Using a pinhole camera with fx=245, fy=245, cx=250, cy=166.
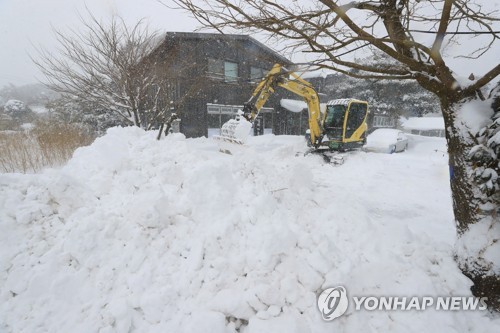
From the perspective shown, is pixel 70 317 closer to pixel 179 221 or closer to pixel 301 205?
pixel 179 221

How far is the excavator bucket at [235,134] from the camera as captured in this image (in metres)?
8.00

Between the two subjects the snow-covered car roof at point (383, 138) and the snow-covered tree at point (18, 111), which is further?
the snow-covered tree at point (18, 111)

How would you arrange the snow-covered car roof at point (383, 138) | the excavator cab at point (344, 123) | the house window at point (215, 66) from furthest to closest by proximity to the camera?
the house window at point (215, 66)
the snow-covered car roof at point (383, 138)
the excavator cab at point (344, 123)

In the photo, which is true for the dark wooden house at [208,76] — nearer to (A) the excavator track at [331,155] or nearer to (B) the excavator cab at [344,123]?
(B) the excavator cab at [344,123]

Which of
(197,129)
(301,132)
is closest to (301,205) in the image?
(197,129)

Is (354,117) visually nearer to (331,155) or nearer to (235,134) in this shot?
(331,155)

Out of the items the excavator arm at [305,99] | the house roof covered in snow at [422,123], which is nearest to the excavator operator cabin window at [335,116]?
the excavator arm at [305,99]

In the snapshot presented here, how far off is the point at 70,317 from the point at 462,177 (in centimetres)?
415

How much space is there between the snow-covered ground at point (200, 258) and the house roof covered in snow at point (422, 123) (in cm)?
3202

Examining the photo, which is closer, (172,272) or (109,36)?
(172,272)

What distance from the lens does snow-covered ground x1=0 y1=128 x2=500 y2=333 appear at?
7.41 ft

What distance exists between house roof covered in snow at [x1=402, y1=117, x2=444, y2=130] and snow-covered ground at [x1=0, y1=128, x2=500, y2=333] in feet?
105

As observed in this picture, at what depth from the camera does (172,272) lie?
2.61 metres

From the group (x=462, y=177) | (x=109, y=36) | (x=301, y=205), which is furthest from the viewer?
(x=109, y=36)
